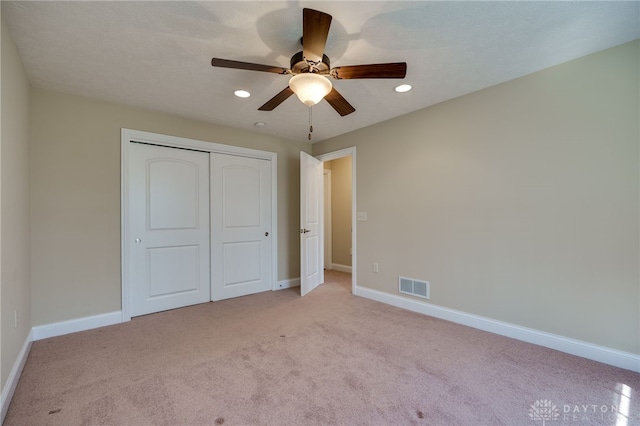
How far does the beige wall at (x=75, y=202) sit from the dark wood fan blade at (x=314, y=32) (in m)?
2.48

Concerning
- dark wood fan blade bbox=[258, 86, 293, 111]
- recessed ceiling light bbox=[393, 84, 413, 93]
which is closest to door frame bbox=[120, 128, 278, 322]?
dark wood fan blade bbox=[258, 86, 293, 111]

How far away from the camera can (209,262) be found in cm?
375

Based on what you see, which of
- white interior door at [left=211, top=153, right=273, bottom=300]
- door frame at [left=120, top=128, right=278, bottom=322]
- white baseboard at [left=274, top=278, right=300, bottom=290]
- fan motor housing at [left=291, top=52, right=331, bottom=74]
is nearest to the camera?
fan motor housing at [left=291, top=52, right=331, bottom=74]

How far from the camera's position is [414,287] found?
337 cm

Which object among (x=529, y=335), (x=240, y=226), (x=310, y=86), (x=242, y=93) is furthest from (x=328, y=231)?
(x=310, y=86)

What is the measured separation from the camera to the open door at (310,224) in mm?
4023

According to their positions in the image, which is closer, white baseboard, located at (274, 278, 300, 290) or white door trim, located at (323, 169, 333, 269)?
white baseboard, located at (274, 278, 300, 290)

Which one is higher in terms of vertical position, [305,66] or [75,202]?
[305,66]

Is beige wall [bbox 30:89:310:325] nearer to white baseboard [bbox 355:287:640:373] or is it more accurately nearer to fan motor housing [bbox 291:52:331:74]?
fan motor housing [bbox 291:52:331:74]

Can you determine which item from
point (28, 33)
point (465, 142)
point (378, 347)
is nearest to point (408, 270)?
point (378, 347)

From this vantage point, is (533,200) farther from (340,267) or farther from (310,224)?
(340,267)

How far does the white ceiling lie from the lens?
171 centimetres

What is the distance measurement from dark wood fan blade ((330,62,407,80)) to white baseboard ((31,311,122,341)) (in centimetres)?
329

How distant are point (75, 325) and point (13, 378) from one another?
1012mm
